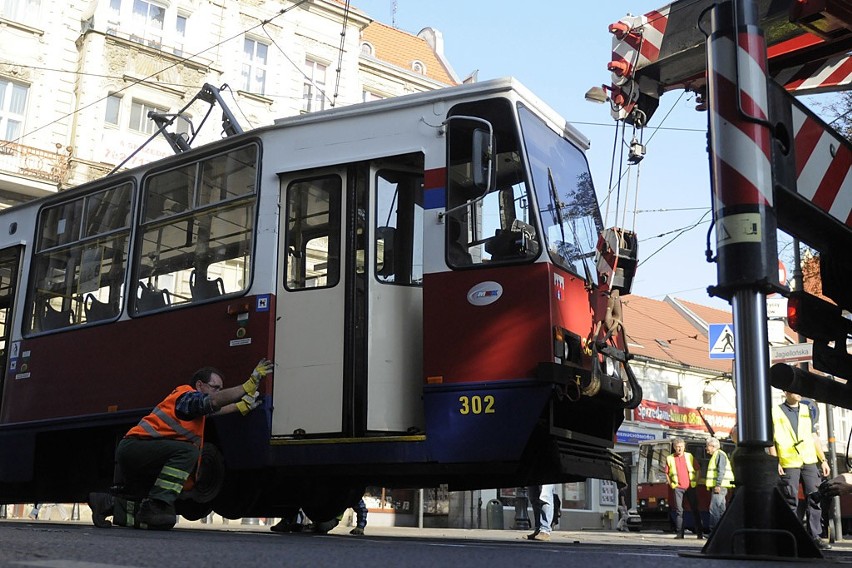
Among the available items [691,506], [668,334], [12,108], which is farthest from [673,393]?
[12,108]

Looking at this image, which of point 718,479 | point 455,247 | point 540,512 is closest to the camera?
point 455,247

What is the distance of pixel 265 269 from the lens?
26.2 ft

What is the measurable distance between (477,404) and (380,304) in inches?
43.5

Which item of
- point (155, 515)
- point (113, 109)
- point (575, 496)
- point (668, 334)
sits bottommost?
point (155, 515)

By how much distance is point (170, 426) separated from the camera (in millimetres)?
7621

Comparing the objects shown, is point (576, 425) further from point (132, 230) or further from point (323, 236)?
point (132, 230)

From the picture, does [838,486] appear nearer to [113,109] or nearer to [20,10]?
[113,109]

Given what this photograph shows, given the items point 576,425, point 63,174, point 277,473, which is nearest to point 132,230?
point 277,473

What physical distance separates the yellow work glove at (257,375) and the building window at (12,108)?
1959cm

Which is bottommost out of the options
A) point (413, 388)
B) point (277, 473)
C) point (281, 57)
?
point (277, 473)

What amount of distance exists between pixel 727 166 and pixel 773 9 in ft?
6.63

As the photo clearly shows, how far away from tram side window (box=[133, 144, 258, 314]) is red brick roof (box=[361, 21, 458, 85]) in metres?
28.5

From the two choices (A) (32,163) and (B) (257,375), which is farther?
(A) (32,163)

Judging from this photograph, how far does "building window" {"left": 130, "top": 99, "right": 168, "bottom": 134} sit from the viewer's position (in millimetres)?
26641
